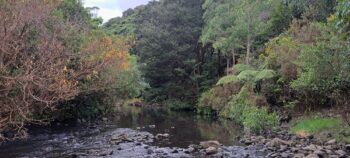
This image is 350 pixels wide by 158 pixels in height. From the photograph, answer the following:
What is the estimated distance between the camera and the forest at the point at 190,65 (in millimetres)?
12844

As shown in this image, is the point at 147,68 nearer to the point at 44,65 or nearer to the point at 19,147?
the point at 19,147

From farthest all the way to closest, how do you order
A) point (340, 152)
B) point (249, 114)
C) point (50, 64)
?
point (249, 114) < point (340, 152) < point (50, 64)

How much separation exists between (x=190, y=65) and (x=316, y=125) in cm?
2759

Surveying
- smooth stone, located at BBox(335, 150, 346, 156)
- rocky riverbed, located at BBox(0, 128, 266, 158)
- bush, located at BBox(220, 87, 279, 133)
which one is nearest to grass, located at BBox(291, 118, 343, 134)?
bush, located at BBox(220, 87, 279, 133)

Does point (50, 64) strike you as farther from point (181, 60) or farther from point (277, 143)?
point (181, 60)

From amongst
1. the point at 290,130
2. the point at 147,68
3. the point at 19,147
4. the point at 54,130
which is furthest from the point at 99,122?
the point at 147,68

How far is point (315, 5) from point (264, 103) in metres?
7.20

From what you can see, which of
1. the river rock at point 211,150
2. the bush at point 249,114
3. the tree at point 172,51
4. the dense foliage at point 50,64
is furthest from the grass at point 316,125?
the tree at point 172,51

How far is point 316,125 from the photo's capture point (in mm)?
19266

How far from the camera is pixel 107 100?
3028 centimetres

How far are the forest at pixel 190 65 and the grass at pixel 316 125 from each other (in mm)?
69

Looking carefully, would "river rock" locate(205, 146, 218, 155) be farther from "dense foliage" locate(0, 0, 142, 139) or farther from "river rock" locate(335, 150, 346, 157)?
→ "dense foliage" locate(0, 0, 142, 139)

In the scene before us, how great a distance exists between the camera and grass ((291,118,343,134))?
18.2 m

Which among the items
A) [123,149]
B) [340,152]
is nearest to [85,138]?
[123,149]
